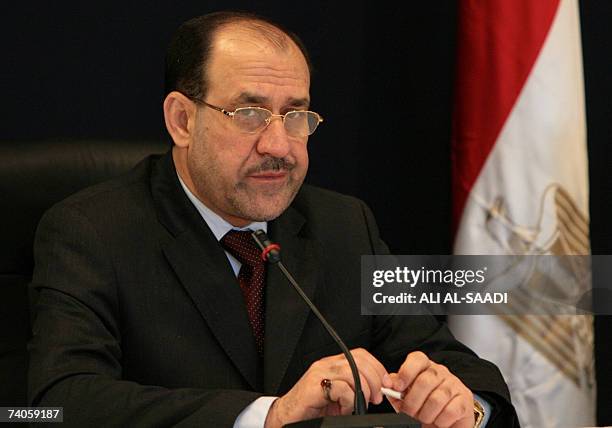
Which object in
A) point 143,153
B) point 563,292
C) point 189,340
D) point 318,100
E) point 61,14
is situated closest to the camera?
point 189,340

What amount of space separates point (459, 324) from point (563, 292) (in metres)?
0.31

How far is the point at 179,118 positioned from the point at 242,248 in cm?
32

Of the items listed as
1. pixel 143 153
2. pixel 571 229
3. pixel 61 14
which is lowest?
pixel 571 229

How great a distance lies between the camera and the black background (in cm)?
304

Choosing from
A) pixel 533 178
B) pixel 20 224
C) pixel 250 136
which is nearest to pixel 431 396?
pixel 250 136

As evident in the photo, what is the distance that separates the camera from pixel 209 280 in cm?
195

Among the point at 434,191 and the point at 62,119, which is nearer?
the point at 62,119

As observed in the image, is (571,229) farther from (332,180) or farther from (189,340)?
(189,340)

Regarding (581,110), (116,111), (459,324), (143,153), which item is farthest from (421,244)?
(143,153)

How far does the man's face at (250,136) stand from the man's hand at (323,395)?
1.65 ft

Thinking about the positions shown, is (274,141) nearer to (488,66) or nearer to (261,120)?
(261,120)

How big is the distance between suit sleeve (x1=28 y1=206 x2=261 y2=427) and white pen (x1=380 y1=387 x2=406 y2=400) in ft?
0.72

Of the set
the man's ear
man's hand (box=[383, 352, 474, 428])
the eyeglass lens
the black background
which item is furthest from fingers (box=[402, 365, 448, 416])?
the black background

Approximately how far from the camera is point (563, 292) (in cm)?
271
